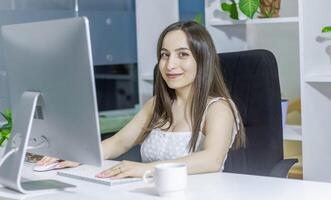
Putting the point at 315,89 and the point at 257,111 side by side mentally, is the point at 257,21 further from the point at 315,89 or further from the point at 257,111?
the point at 257,111

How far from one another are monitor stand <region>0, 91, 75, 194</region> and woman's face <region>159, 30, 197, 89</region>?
2.01ft

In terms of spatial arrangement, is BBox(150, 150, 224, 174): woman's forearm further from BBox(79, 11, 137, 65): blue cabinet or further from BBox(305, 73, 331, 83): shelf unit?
BBox(79, 11, 137, 65): blue cabinet

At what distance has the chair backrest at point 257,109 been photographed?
259 cm

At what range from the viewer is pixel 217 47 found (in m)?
3.60

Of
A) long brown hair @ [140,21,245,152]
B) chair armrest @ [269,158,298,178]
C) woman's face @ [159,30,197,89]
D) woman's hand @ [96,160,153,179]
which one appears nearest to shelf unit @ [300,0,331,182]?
chair armrest @ [269,158,298,178]

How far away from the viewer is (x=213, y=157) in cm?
214

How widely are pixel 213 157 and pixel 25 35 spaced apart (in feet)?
2.37

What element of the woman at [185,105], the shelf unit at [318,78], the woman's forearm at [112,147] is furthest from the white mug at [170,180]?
the shelf unit at [318,78]

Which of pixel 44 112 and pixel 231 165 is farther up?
pixel 44 112

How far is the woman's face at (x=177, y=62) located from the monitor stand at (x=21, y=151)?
0.61m

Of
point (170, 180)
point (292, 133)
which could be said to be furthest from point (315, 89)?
point (170, 180)

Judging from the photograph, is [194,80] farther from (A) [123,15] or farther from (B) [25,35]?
(A) [123,15]

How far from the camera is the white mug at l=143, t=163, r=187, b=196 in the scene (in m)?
1.73

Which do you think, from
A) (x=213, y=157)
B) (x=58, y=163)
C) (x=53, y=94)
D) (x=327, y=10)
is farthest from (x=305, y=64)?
(x=53, y=94)
